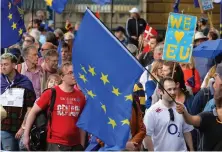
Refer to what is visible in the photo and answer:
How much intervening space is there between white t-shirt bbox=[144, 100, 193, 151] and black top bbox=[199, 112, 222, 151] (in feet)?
3.25

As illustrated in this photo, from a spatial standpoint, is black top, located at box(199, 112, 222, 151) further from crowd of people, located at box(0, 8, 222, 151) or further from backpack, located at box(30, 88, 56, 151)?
backpack, located at box(30, 88, 56, 151)

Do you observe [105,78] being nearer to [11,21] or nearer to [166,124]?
[166,124]

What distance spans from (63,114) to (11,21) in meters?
5.20

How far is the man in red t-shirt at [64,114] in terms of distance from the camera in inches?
392

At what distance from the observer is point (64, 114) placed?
995cm

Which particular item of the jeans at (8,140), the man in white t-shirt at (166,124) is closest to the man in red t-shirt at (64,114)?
the man in white t-shirt at (166,124)

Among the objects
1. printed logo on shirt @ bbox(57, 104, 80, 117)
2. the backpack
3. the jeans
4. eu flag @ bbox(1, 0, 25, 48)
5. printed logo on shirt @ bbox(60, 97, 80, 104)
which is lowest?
the jeans

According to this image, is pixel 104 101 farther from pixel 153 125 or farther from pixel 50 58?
pixel 50 58

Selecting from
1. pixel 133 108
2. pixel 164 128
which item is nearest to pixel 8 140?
pixel 164 128

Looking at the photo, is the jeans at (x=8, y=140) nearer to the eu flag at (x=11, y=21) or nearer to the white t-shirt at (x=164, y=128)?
the white t-shirt at (x=164, y=128)

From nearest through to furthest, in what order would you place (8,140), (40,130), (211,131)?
(211,131), (40,130), (8,140)

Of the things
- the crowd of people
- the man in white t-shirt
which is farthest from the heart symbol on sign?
the man in white t-shirt

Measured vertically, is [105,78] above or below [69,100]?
above

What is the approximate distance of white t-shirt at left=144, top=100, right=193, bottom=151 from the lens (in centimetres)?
983
